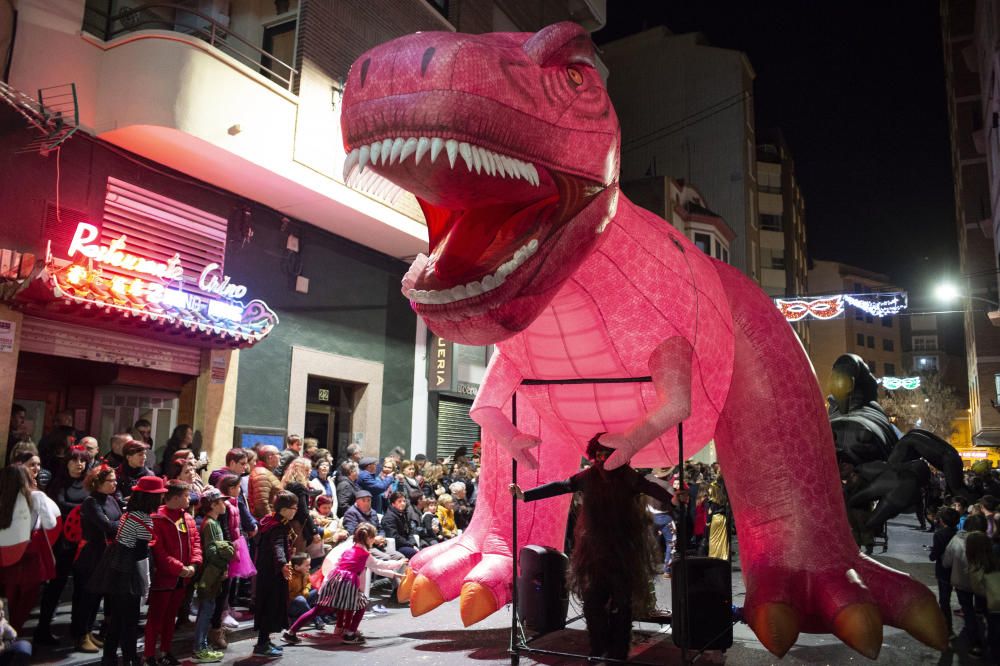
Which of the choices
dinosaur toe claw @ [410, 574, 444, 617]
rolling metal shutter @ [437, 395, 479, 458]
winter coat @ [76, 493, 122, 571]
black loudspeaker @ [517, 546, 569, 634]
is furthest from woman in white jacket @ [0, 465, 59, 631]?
rolling metal shutter @ [437, 395, 479, 458]

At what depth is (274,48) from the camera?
40.4 feet

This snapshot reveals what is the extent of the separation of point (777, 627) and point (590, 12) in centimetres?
1806

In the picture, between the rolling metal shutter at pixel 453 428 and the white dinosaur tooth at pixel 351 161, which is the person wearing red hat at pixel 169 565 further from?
the rolling metal shutter at pixel 453 428

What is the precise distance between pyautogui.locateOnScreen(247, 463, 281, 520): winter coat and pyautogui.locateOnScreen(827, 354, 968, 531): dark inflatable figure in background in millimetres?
5506

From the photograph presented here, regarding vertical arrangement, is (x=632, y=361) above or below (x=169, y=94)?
below

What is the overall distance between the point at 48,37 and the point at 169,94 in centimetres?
140

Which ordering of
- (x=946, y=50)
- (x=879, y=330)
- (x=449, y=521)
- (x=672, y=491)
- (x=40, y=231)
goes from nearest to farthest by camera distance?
(x=672, y=491), (x=40, y=231), (x=449, y=521), (x=946, y=50), (x=879, y=330)

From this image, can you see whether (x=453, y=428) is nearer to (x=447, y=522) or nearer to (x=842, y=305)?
(x=447, y=522)

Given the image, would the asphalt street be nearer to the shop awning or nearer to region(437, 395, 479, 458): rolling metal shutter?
the shop awning

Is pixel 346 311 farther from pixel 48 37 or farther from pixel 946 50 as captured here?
pixel 946 50

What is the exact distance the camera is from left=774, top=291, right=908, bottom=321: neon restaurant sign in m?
15.5

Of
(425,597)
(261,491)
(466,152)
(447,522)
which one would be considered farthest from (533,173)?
(447,522)

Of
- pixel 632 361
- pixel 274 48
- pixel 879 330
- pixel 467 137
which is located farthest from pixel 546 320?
pixel 879 330

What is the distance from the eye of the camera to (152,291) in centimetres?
884
